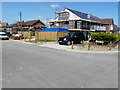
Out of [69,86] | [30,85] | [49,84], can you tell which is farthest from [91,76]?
[30,85]

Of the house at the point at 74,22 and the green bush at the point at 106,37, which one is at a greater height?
the house at the point at 74,22

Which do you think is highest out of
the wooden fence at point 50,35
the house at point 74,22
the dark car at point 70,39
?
the house at point 74,22

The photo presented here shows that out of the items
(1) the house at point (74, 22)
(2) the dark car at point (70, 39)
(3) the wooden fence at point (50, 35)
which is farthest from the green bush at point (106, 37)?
(1) the house at point (74, 22)

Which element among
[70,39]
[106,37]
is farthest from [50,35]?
[106,37]

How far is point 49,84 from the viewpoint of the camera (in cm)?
418

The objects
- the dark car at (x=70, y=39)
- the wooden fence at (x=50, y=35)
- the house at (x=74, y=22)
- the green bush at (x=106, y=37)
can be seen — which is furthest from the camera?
the house at (x=74, y=22)

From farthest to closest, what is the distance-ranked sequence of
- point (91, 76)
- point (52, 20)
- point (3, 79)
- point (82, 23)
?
point (52, 20)
point (82, 23)
point (91, 76)
point (3, 79)

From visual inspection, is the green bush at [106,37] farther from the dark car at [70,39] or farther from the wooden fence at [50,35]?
the wooden fence at [50,35]

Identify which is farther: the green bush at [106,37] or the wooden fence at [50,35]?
the wooden fence at [50,35]

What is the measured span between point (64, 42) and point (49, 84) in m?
12.4

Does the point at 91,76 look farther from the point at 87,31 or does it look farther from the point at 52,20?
the point at 52,20

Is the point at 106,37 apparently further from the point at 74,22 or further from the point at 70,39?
Result: the point at 74,22

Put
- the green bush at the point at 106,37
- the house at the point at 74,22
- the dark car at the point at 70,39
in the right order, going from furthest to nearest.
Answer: the house at the point at 74,22
the dark car at the point at 70,39
the green bush at the point at 106,37

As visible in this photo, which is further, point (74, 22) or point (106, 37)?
point (74, 22)
